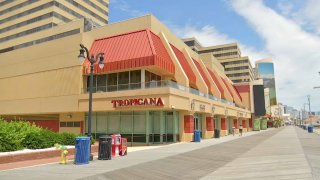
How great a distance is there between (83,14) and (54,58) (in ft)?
161

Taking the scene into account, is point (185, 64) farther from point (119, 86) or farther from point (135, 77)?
point (119, 86)

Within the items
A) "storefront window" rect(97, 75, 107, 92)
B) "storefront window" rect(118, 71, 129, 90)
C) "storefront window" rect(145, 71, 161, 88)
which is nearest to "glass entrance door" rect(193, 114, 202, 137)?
"storefront window" rect(145, 71, 161, 88)

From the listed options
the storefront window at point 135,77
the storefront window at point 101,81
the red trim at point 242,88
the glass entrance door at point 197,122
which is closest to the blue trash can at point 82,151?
the storefront window at point 135,77

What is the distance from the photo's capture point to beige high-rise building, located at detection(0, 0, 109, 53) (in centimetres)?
7556

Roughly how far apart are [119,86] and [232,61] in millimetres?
107394

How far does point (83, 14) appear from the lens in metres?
83.1

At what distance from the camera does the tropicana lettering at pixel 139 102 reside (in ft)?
90.4

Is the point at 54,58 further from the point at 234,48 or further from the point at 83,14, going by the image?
the point at 234,48

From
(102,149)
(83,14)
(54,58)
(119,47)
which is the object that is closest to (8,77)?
(54,58)

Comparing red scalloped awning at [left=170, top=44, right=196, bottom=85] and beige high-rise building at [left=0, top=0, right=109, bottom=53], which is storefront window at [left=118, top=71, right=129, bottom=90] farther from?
beige high-rise building at [left=0, top=0, right=109, bottom=53]

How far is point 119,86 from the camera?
31.0 m

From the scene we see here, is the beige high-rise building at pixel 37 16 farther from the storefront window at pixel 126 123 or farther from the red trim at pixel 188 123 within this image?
the red trim at pixel 188 123

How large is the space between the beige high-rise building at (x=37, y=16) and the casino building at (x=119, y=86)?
29907mm

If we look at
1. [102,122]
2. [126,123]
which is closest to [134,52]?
[126,123]
